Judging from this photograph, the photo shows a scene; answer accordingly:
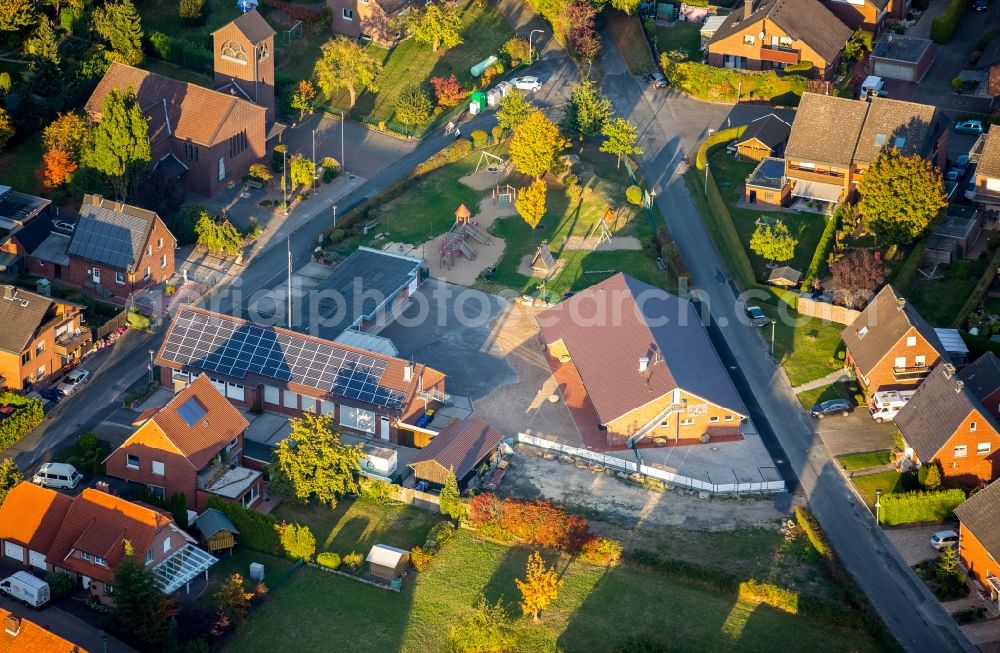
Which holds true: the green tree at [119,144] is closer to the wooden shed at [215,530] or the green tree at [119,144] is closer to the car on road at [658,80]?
the wooden shed at [215,530]

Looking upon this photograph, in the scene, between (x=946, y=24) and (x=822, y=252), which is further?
(x=946, y=24)

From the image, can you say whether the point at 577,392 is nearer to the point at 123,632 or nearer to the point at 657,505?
the point at 657,505

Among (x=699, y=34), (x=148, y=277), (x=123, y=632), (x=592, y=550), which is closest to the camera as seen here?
(x=123, y=632)

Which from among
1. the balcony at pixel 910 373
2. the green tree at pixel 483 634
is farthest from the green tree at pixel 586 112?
the green tree at pixel 483 634

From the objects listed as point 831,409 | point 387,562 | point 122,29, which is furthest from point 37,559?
point 122,29

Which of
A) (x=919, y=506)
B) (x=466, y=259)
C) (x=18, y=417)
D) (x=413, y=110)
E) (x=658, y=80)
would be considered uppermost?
(x=919, y=506)

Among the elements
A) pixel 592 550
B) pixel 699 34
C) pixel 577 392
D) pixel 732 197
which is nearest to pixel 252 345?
pixel 577 392

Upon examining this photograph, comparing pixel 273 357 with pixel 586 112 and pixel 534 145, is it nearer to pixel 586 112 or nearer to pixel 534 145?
pixel 534 145
